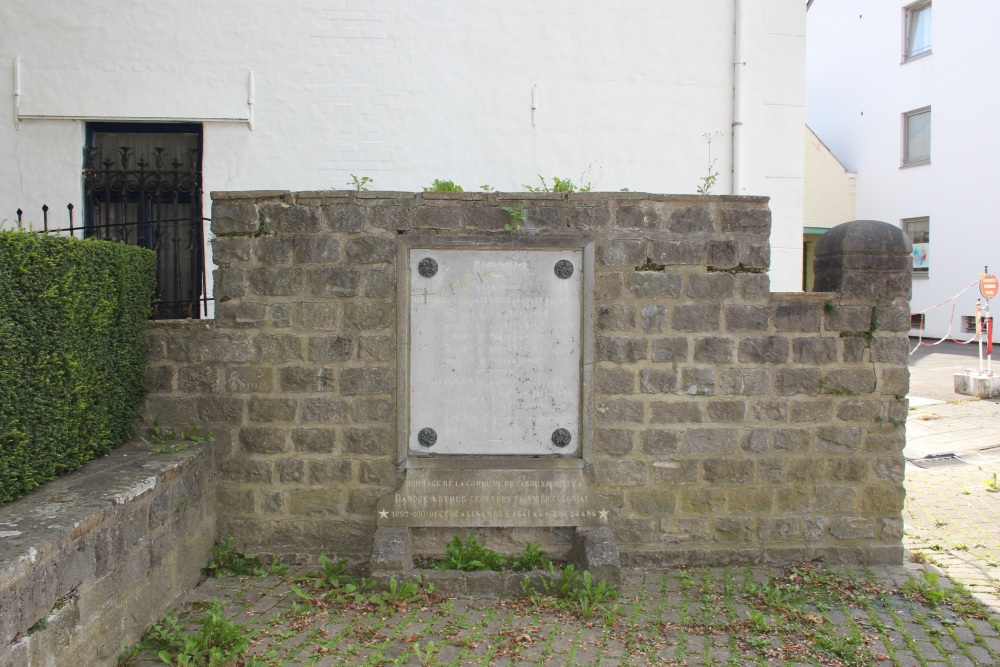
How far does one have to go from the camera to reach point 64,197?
6621mm

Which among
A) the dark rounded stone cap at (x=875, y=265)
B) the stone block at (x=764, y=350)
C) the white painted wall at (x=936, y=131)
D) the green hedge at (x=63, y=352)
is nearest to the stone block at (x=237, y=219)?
the green hedge at (x=63, y=352)

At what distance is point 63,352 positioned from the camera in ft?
11.3

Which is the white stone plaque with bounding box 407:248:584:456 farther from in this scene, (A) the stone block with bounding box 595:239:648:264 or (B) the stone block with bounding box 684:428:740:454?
(B) the stone block with bounding box 684:428:740:454

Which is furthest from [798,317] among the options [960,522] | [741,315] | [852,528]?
[960,522]

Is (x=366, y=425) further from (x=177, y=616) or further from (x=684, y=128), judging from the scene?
(x=684, y=128)

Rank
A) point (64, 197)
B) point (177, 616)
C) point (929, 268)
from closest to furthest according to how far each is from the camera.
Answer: point (177, 616), point (64, 197), point (929, 268)

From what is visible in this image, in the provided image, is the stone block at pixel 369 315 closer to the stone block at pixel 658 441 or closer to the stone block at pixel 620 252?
the stone block at pixel 620 252

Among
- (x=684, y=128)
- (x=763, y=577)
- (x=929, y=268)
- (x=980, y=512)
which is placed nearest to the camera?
(x=763, y=577)

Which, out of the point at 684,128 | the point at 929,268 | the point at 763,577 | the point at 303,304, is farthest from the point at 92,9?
the point at 929,268

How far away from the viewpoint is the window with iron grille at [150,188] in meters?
6.54

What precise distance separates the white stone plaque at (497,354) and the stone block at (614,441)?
14 cm

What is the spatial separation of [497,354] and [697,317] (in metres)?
1.25

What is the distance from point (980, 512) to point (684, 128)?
4.22 metres

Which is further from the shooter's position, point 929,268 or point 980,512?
Result: point 929,268
